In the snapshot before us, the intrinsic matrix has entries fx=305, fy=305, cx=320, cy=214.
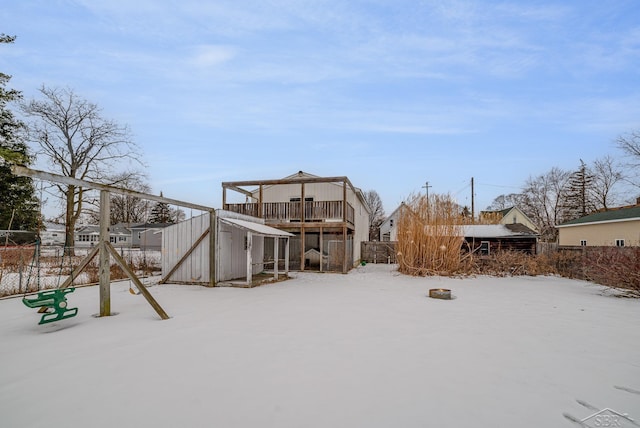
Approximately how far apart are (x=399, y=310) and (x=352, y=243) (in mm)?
12668

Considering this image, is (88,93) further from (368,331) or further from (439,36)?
(368,331)

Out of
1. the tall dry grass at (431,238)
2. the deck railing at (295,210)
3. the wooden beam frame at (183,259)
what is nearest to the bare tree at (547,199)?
the tall dry grass at (431,238)

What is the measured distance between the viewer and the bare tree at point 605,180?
104 ft

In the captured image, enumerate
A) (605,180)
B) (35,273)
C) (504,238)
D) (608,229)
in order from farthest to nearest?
A: (605,180) → (504,238) → (608,229) → (35,273)

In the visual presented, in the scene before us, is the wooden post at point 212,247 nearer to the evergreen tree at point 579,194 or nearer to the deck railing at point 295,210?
the deck railing at point 295,210

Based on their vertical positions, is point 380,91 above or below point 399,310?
above

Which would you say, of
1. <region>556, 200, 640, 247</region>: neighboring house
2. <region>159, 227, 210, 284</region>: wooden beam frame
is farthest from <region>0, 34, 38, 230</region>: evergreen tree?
<region>556, 200, 640, 247</region>: neighboring house

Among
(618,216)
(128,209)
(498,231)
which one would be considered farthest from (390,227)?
(128,209)

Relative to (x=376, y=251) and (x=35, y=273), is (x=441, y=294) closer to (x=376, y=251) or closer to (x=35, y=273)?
(x=376, y=251)

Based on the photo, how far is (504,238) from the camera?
70.8 feet

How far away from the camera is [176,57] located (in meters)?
12.2

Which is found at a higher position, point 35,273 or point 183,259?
point 183,259

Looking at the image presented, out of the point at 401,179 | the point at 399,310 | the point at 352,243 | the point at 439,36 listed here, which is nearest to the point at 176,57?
the point at 439,36

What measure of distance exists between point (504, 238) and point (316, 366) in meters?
22.1
